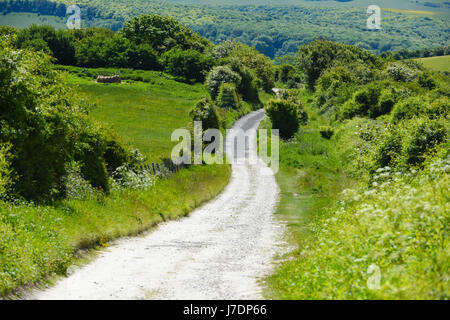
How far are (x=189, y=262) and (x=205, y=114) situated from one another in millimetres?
34550

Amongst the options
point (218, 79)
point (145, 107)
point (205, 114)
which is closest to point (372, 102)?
point (205, 114)

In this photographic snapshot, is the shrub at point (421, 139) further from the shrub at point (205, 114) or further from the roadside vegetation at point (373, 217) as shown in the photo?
the shrub at point (205, 114)

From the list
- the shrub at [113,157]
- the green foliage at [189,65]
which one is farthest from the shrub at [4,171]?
the green foliage at [189,65]

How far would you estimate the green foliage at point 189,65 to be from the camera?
390 feet

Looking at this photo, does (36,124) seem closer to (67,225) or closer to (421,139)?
(67,225)

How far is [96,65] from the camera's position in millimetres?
116938

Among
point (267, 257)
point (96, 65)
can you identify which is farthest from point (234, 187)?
point (96, 65)

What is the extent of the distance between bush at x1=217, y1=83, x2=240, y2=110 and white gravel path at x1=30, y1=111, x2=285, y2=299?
67.9m

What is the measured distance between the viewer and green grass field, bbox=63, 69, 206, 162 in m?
58.8

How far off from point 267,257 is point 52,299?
7667 mm

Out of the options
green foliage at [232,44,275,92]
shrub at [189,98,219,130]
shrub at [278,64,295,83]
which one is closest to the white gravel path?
shrub at [189,98,219,130]

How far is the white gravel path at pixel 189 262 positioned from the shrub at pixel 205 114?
2119 cm
